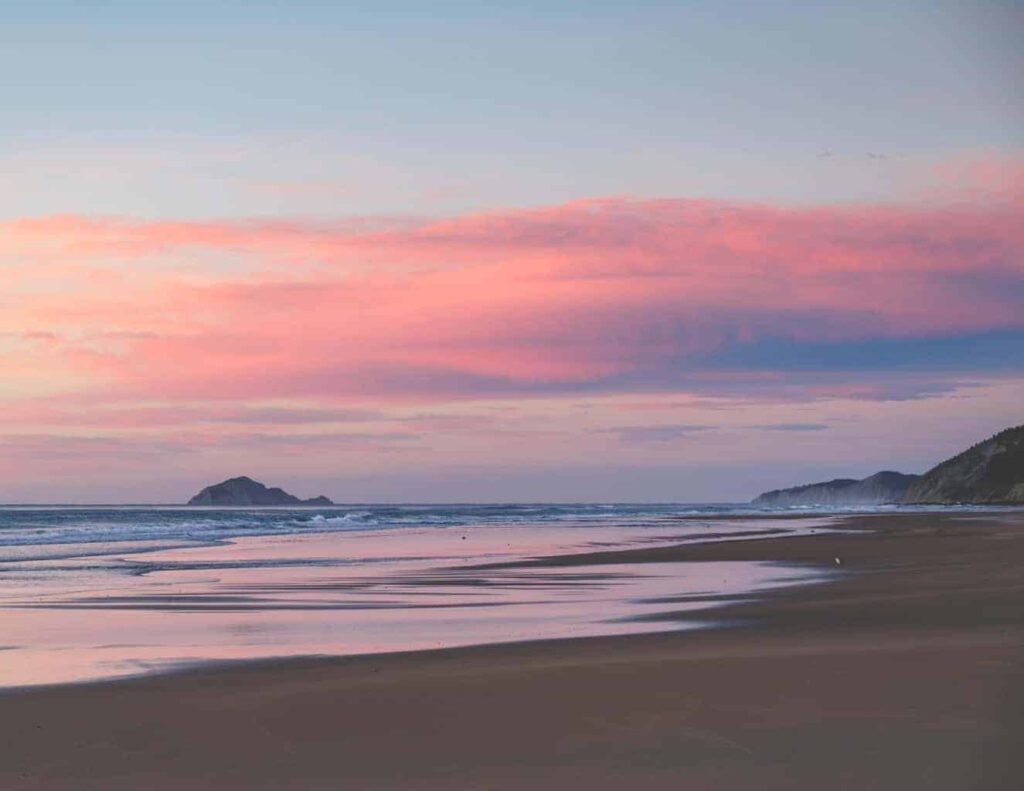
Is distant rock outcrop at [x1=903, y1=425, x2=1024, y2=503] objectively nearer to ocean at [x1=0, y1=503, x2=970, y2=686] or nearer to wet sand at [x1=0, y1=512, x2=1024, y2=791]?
ocean at [x1=0, y1=503, x2=970, y2=686]

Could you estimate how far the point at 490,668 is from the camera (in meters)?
12.9

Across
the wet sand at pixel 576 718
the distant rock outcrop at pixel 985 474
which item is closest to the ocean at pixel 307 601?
the wet sand at pixel 576 718

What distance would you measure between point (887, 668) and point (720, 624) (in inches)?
198

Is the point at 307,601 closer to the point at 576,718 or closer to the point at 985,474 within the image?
the point at 576,718

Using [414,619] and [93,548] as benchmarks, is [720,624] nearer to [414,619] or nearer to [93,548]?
[414,619]

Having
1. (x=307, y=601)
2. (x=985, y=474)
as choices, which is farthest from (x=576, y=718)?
(x=985, y=474)

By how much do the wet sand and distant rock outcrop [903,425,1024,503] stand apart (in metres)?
133

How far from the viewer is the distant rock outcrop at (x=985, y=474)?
144 meters

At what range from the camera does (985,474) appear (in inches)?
5910

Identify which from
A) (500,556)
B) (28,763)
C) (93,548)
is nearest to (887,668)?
(28,763)

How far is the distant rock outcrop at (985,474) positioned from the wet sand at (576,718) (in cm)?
13260

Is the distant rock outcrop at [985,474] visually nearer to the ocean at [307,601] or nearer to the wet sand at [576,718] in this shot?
the ocean at [307,601]

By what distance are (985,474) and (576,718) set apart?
15190cm

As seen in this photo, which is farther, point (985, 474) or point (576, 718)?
point (985, 474)
